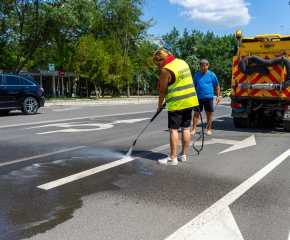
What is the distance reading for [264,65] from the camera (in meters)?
8.19

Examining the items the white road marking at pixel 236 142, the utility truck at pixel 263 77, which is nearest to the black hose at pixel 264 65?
the utility truck at pixel 263 77

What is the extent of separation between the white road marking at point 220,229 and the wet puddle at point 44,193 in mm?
1269

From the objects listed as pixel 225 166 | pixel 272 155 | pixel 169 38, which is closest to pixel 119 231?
pixel 225 166

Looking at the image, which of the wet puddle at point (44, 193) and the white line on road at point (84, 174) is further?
the white line on road at point (84, 174)

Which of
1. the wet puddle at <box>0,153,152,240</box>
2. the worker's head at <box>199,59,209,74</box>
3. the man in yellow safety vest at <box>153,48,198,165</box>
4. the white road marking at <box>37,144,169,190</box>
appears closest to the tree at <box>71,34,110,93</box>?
the worker's head at <box>199,59,209,74</box>

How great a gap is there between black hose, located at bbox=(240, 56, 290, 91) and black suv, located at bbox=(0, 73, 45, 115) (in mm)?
9247

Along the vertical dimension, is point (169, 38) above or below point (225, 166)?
above

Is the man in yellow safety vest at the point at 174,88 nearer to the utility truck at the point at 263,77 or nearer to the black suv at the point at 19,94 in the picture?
the utility truck at the point at 263,77

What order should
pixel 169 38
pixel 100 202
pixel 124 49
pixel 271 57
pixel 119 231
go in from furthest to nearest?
pixel 169 38, pixel 124 49, pixel 271 57, pixel 100 202, pixel 119 231

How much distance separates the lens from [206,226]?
2.73m

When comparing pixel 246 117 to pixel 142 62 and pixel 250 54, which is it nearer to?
pixel 250 54

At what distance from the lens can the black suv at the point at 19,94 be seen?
12.5m

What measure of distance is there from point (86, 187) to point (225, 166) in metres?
2.32

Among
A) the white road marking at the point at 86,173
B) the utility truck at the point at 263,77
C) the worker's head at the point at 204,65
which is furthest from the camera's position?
the utility truck at the point at 263,77
